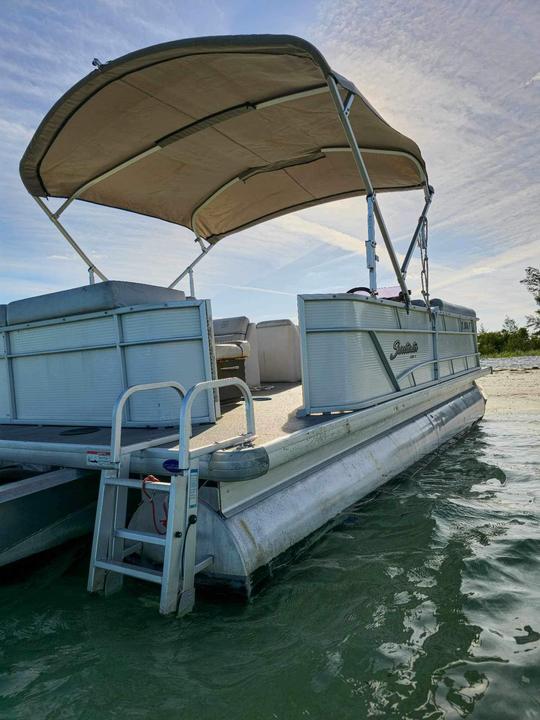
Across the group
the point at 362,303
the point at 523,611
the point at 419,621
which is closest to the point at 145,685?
the point at 419,621

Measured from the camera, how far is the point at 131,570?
8.39 feet

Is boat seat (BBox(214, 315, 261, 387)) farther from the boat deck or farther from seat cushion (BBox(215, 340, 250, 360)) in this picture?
the boat deck

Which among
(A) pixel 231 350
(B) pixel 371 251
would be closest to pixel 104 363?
(A) pixel 231 350

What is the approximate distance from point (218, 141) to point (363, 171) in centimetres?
192

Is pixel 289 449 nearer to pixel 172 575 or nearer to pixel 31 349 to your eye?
pixel 172 575

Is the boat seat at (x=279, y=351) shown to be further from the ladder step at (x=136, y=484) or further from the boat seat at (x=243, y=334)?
the ladder step at (x=136, y=484)

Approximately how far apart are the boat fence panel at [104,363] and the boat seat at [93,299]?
0.22 feet

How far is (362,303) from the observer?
421 cm

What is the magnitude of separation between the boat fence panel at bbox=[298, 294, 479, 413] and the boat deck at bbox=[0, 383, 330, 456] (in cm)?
29

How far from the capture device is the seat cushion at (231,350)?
16.7 feet

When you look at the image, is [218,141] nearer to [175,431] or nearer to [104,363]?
[104,363]

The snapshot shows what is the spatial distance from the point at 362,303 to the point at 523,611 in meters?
2.54

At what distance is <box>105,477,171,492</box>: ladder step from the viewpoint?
256 cm

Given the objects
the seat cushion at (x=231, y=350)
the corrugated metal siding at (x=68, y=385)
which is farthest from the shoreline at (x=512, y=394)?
the corrugated metal siding at (x=68, y=385)
